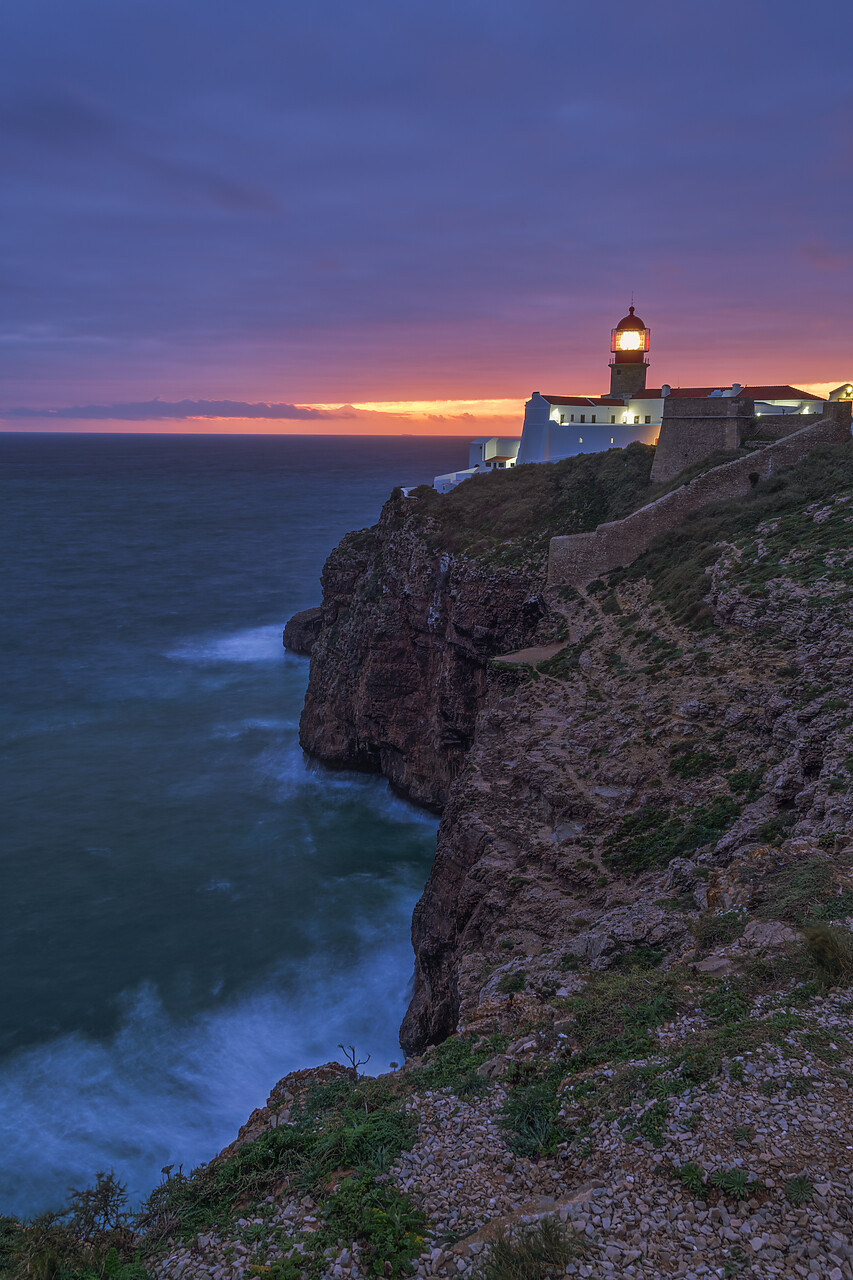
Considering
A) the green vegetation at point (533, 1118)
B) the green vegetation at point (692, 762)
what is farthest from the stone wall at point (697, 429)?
the green vegetation at point (533, 1118)

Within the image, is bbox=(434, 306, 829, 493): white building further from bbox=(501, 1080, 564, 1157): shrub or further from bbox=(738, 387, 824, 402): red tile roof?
bbox=(501, 1080, 564, 1157): shrub

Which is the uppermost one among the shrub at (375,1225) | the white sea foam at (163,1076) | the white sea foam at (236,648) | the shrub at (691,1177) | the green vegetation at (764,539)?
the green vegetation at (764,539)

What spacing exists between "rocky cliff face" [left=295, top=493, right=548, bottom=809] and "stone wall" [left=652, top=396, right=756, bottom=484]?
10.6m

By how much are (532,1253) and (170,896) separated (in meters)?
24.0

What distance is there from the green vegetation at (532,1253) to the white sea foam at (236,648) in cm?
4631

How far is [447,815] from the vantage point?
66.0 ft

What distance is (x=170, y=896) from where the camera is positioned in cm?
2688

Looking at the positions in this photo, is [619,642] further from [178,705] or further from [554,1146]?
[178,705]

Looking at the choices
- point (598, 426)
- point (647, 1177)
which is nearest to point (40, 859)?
point (647, 1177)

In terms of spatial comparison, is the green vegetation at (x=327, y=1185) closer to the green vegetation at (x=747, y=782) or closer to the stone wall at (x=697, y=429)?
the green vegetation at (x=747, y=782)

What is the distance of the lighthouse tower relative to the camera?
2058 inches

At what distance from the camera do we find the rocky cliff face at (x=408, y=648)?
28.9m

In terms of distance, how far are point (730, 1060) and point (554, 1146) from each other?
6.36ft

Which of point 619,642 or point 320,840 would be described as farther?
point 320,840
